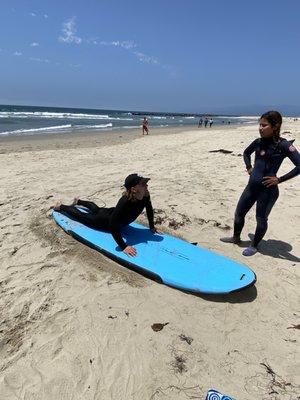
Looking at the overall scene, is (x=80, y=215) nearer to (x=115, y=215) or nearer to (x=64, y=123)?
(x=115, y=215)

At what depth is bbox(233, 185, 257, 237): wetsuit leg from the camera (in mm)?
5199

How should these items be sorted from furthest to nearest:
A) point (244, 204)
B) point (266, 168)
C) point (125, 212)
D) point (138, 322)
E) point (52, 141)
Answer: point (52, 141)
point (244, 204)
point (125, 212)
point (266, 168)
point (138, 322)

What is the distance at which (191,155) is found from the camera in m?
13.2

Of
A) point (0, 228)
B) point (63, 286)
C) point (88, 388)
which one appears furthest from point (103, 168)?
point (88, 388)

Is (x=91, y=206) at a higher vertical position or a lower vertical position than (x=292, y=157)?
lower

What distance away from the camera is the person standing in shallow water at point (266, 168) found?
477cm

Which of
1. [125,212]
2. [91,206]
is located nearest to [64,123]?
[91,206]

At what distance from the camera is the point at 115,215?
492 centimetres

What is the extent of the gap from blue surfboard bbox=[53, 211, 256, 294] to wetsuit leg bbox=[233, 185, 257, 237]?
78 cm

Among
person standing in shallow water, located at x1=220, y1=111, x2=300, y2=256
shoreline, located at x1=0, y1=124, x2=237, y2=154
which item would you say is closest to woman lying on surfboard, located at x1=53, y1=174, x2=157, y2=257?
person standing in shallow water, located at x1=220, y1=111, x2=300, y2=256

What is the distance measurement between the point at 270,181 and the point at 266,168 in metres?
0.21

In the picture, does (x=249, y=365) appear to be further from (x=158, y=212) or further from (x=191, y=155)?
(x=191, y=155)

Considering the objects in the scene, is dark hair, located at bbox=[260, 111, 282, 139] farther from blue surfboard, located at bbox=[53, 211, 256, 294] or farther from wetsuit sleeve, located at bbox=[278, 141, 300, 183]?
blue surfboard, located at bbox=[53, 211, 256, 294]

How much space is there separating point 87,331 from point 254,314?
5.43ft
